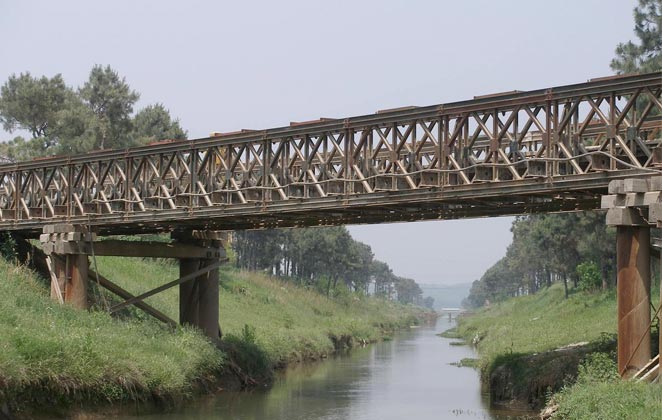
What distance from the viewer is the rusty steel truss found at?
23062mm

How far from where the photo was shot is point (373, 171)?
27.4 metres

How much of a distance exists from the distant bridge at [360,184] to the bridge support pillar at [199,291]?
2.0 inches

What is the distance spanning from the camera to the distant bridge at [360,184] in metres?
22.1

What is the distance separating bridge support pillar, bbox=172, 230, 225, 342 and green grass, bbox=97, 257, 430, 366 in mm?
4155

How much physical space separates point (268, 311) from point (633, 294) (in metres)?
38.2

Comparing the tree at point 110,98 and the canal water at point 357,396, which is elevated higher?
the tree at point 110,98

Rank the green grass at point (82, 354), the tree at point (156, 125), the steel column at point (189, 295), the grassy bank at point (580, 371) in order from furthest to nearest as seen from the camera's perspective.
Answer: the tree at point (156, 125), the steel column at point (189, 295), the green grass at point (82, 354), the grassy bank at point (580, 371)

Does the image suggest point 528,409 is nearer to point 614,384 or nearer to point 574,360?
point 574,360

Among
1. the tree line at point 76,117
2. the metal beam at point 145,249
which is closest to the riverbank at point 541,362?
the metal beam at point 145,249

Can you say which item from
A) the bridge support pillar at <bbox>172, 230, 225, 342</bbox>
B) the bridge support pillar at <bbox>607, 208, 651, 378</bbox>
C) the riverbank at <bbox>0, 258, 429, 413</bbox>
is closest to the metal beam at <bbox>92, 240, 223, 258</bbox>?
the bridge support pillar at <bbox>172, 230, 225, 342</bbox>

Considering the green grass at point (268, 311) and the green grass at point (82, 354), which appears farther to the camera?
the green grass at point (268, 311)

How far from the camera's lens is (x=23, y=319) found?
2742 cm

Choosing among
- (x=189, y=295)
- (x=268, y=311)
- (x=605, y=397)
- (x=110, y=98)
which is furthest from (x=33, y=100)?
(x=605, y=397)

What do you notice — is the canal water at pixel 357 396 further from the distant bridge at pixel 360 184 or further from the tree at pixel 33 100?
the tree at pixel 33 100
